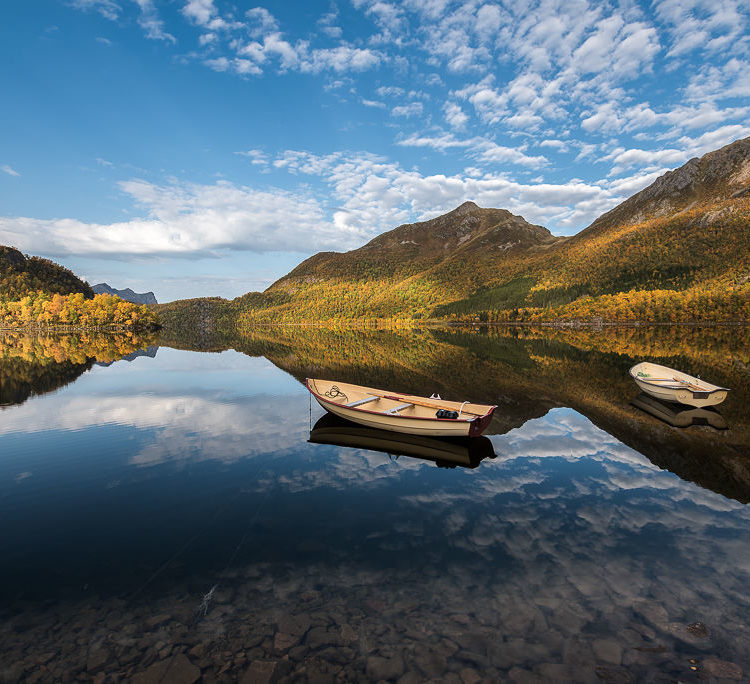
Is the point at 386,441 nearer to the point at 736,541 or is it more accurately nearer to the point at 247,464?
the point at 247,464

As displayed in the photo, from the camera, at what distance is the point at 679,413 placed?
31094 millimetres

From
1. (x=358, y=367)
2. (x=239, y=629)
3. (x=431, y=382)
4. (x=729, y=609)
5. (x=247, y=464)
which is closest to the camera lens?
(x=239, y=629)

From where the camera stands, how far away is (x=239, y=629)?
9250 mm

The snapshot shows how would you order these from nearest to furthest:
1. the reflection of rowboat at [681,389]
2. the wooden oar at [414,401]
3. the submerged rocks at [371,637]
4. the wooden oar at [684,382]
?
the submerged rocks at [371,637] < the wooden oar at [414,401] < the reflection of rowboat at [681,389] < the wooden oar at [684,382]

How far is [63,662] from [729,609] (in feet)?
51.9

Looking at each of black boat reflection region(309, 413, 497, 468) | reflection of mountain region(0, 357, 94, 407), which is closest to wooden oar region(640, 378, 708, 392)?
black boat reflection region(309, 413, 497, 468)

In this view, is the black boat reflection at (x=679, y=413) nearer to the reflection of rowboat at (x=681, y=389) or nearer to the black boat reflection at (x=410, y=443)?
the reflection of rowboat at (x=681, y=389)

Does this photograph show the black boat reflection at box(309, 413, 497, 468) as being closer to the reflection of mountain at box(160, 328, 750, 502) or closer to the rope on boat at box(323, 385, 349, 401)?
the rope on boat at box(323, 385, 349, 401)

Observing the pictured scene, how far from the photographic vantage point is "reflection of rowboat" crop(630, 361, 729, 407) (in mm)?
30094

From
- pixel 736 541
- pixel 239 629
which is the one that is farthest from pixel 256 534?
pixel 736 541

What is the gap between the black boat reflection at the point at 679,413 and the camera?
28.3 m

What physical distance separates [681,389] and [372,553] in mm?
30773

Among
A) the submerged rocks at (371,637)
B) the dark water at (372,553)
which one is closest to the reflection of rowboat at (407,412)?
the dark water at (372,553)

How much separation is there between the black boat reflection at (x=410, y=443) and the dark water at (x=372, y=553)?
205mm
